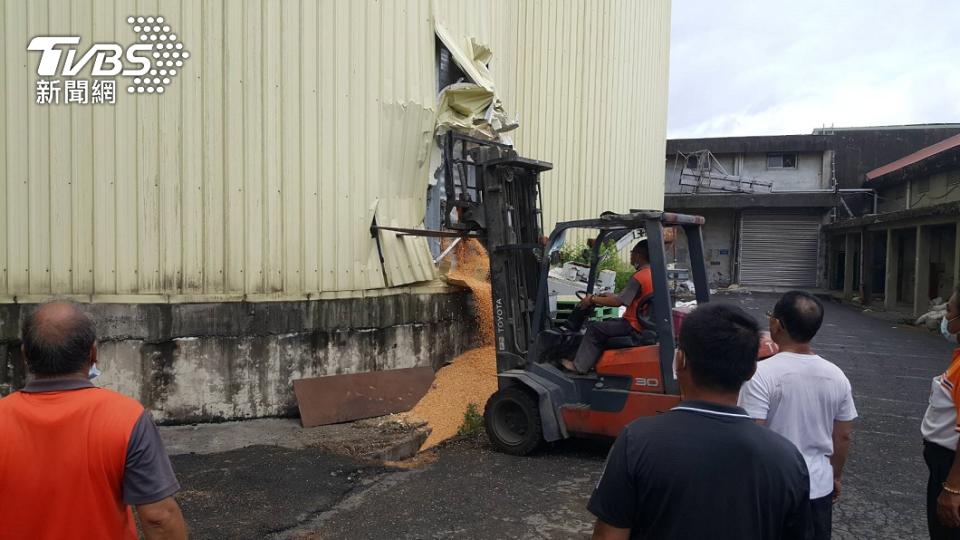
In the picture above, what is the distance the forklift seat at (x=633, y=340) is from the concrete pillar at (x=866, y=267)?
23.1m

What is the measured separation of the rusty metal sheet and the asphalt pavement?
2.90 ft

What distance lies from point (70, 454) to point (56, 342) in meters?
0.37

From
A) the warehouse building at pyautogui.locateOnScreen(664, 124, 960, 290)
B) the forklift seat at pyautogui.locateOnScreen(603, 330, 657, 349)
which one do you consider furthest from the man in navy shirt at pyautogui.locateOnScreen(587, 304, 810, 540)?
the warehouse building at pyautogui.locateOnScreen(664, 124, 960, 290)

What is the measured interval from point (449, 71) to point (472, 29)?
0.77 meters

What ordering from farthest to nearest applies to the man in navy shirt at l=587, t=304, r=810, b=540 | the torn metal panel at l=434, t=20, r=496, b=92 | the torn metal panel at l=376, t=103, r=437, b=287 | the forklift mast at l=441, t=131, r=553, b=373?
the torn metal panel at l=434, t=20, r=496, b=92 → the torn metal panel at l=376, t=103, r=437, b=287 → the forklift mast at l=441, t=131, r=553, b=373 → the man in navy shirt at l=587, t=304, r=810, b=540

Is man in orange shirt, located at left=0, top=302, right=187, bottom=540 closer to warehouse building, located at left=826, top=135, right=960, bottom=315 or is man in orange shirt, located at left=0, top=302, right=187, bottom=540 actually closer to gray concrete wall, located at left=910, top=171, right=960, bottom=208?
warehouse building, located at left=826, top=135, right=960, bottom=315

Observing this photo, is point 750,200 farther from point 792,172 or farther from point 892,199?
point 892,199

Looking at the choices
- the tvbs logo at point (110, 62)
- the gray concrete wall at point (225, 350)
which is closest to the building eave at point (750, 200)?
the gray concrete wall at point (225, 350)

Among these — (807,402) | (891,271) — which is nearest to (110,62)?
(807,402)

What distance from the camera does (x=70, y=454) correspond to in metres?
2.31

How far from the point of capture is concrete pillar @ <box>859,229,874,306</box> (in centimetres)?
2602

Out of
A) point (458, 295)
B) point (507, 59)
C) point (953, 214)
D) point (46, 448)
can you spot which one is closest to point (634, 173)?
point (507, 59)

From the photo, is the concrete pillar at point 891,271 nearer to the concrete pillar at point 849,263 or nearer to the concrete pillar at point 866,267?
the concrete pillar at point 866,267

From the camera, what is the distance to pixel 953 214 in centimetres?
1794
